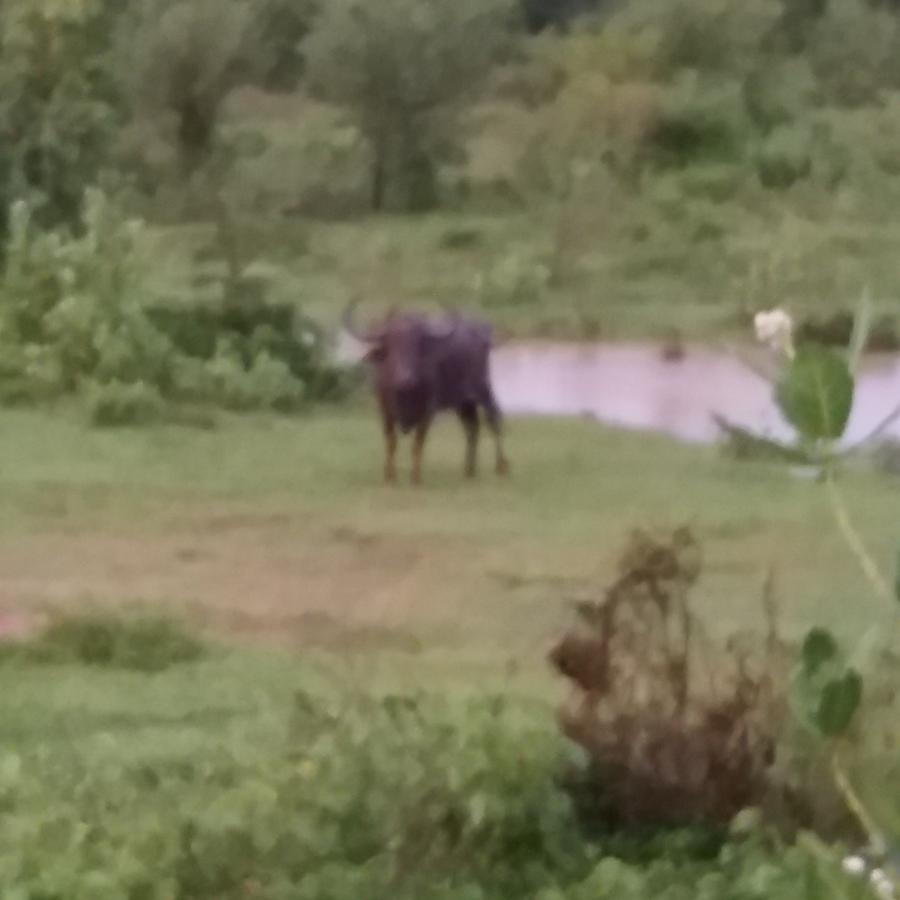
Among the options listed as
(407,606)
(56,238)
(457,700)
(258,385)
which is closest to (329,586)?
(407,606)

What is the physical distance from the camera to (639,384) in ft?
11.0

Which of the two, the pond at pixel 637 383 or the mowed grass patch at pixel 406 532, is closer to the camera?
the mowed grass patch at pixel 406 532

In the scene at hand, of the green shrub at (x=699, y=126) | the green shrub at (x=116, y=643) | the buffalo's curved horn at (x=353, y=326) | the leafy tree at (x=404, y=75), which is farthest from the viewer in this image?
the green shrub at (x=699, y=126)

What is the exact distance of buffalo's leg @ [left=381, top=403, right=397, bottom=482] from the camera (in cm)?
→ 310

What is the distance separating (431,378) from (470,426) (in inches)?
4.3

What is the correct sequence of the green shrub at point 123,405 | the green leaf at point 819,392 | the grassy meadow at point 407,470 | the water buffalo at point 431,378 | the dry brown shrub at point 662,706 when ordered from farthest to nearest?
1. the green shrub at point 123,405
2. the water buffalo at point 431,378
3. the dry brown shrub at point 662,706
4. the grassy meadow at point 407,470
5. the green leaf at point 819,392

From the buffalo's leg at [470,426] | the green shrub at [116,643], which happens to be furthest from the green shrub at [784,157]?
the green shrub at [116,643]

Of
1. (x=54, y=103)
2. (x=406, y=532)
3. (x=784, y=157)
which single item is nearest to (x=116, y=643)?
(x=406, y=532)

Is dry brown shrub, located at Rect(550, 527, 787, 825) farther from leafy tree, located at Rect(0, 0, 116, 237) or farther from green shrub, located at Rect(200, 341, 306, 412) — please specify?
leafy tree, located at Rect(0, 0, 116, 237)

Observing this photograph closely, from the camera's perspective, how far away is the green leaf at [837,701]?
1.43 metres

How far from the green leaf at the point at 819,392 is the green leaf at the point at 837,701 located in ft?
0.61

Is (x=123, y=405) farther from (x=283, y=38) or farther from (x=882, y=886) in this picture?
(x=882, y=886)

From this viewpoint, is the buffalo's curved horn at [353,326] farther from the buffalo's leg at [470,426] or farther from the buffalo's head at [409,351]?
the buffalo's leg at [470,426]

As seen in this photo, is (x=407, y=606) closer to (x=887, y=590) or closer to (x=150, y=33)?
(x=887, y=590)
